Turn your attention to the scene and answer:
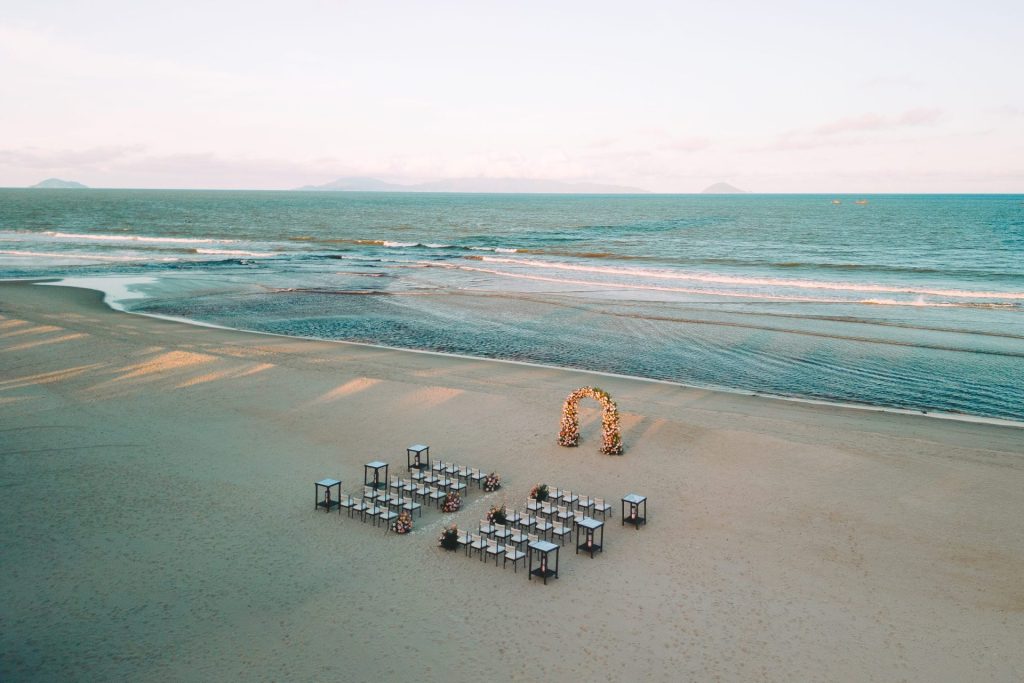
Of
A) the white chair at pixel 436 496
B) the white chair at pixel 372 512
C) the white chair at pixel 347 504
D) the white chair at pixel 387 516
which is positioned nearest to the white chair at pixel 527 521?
the white chair at pixel 436 496

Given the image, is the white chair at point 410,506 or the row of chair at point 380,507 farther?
the white chair at point 410,506

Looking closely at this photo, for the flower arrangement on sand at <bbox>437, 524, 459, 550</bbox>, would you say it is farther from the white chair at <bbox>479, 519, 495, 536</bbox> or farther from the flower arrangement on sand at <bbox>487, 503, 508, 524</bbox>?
the flower arrangement on sand at <bbox>487, 503, 508, 524</bbox>

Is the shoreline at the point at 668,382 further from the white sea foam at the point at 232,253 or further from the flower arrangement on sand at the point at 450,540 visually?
the white sea foam at the point at 232,253

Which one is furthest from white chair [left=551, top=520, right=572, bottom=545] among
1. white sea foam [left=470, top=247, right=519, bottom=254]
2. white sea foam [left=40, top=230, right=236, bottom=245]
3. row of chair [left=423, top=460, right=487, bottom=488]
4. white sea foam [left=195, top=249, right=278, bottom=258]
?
white sea foam [left=40, top=230, right=236, bottom=245]

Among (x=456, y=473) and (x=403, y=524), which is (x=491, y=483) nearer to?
(x=456, y=473)

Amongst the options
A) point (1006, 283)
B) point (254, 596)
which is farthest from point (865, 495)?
point (1006, 283)
